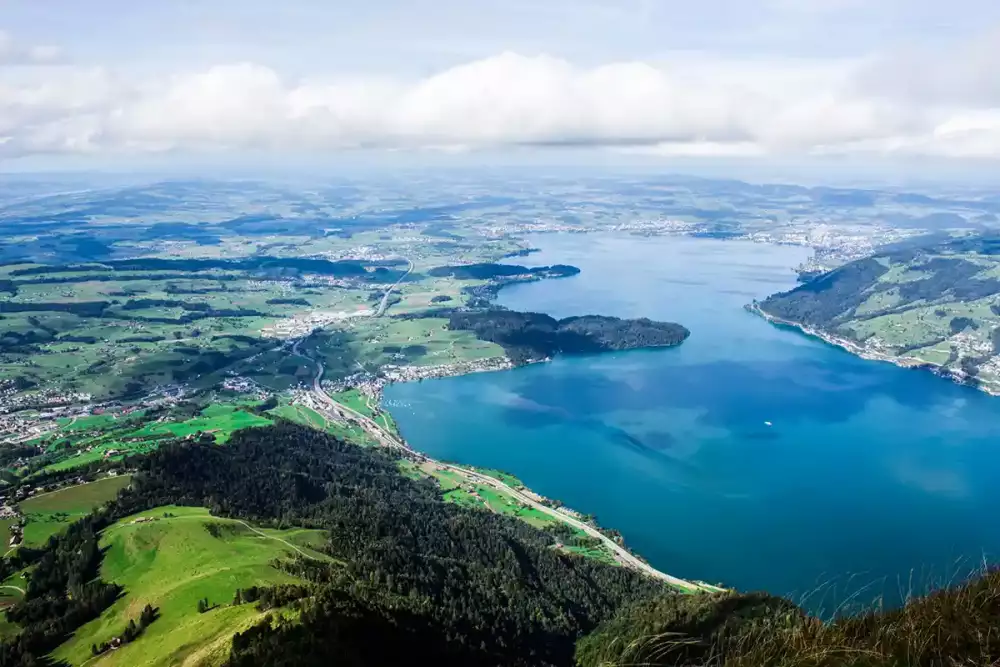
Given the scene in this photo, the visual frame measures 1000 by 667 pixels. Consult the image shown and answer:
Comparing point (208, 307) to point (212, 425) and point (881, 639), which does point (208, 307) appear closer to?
point (212, 425)

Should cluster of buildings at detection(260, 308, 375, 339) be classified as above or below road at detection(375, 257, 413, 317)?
below

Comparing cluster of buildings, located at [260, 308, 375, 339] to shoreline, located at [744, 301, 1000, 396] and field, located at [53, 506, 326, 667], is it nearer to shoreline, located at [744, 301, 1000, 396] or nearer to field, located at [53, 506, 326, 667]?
field, located at [53, 506, 326, 667]

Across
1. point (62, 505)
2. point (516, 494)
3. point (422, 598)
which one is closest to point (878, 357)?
point (516, 494)

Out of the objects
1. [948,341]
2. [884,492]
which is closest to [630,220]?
[948,341]

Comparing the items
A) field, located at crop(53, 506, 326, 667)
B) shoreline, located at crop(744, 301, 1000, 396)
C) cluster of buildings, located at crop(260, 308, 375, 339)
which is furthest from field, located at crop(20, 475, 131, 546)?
shoreline, located at crop(744, 301, 1000, 396)

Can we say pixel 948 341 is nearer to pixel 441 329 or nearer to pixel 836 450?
pixel 836 450

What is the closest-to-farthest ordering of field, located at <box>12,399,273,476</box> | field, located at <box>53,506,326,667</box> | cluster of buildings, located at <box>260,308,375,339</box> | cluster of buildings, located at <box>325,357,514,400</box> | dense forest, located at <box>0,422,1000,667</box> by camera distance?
dense forest, located at <box>0,422,1000,667</box> → field, located at <box>53,506,326,667</box> → field, located at <box>12,399,273,476</box> → cluster of buildings, located at <box>325,357,514,400</box> → cluster of buildings, located at <box>260,308,375,339</box>
